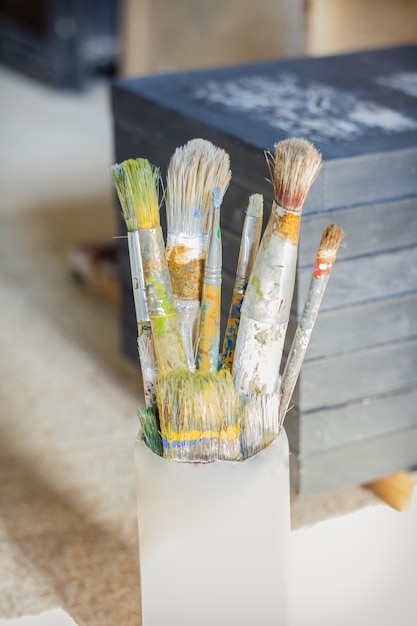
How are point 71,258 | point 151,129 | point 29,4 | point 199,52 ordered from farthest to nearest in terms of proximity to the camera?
1. point 29,4
2. point 199,52
3. point 71,258
4. point 151,129

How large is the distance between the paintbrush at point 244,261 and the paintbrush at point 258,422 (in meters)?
0.08

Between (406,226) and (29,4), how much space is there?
8.93 ft

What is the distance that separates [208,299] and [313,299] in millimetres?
95

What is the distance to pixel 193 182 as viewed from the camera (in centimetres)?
83

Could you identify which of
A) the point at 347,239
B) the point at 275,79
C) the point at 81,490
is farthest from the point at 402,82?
the point at 81,490

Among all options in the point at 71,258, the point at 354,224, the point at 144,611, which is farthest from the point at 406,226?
the point at 71,258

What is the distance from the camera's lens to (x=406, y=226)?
111 centimetres

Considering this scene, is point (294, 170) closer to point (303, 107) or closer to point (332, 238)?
point (332, 238)

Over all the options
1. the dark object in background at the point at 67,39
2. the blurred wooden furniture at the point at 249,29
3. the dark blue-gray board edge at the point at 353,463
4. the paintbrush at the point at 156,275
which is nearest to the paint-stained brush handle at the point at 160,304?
the paintbrush at the point at 156,275

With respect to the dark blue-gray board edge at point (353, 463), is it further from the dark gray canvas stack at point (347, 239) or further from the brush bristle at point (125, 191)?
the brush bristle at point (125, 191)

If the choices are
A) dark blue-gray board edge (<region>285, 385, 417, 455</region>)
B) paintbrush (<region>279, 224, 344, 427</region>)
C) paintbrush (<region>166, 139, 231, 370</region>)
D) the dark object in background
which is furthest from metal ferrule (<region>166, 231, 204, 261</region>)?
the dark object in background

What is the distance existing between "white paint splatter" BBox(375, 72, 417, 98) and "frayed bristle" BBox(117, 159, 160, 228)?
0.58 metres

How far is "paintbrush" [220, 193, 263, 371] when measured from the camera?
0.87m

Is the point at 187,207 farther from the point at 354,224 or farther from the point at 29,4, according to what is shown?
the point at 29,4
